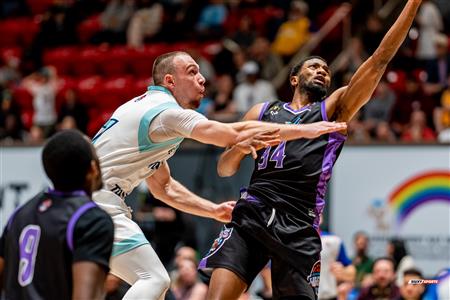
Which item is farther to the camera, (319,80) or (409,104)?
(409,104)

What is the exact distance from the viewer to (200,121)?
274 inches

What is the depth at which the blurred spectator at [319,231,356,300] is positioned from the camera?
1184 cm

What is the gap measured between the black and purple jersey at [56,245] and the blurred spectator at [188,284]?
7.95 m

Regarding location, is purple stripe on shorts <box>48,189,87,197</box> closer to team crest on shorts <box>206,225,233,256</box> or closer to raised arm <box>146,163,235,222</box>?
team crest on shorts <box>206,225,233,256</box>

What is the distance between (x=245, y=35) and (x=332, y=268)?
9.29 metres

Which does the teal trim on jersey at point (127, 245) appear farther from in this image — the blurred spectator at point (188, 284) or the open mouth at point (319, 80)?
the blurred spectator at point (188, 284)

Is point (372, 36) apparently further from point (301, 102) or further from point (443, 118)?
point (301, 102)

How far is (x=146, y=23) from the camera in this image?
22.6 meters

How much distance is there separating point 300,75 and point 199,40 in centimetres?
1370

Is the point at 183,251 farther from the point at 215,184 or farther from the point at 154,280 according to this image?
the point at 154,280

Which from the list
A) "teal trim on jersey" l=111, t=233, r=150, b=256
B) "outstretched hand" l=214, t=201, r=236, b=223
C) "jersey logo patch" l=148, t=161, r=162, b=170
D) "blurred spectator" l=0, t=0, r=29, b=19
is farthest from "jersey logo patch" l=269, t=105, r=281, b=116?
"blurred spectator" l=0, t=0, r=29, b=19

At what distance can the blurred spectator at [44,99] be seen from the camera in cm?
2042

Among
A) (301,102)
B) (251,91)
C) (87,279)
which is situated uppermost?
(251,91)

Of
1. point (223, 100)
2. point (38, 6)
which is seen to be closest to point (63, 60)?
point (38, 6)
